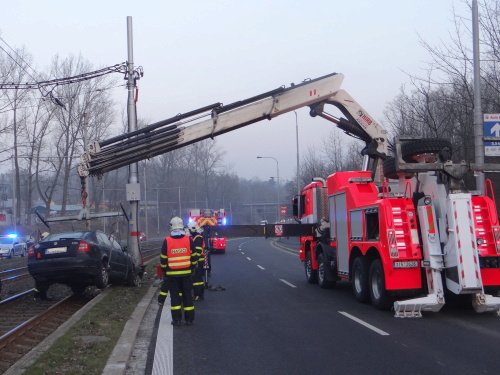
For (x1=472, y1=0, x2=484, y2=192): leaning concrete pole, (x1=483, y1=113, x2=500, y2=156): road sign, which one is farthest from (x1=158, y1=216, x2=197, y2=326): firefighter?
(x1=483, y1=113, x2=500, y2=156): road sign

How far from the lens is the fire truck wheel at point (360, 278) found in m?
12.8

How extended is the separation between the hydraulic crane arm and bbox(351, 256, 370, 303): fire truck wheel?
12.4ft

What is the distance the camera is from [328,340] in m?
9.04

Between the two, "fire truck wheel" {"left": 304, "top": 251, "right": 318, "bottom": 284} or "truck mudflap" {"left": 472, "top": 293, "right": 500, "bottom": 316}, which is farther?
"fire truck wheel" {"left": 304, "top": 251, "right": 318, "bottom": 284}

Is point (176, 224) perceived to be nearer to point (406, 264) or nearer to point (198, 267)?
point (198, 267)

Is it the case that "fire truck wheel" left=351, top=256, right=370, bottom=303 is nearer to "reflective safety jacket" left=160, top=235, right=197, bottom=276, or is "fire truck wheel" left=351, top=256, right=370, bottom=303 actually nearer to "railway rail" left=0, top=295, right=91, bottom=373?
"reflective safety jacket" left=160, top=235, right=197, bottom=276

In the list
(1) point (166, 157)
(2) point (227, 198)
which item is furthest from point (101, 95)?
(2) point (227, 198)

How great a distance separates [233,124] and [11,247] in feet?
98.9

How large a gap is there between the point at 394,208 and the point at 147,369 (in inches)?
237

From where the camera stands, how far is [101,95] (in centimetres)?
4769

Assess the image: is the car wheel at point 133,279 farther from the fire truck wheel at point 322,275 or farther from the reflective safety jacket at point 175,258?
the reflective safety jacket at point 175,258

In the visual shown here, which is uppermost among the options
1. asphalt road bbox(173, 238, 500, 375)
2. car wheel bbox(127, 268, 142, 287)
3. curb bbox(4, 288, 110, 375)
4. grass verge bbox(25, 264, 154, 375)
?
car wheel bbox(127, 268, 142, 287)

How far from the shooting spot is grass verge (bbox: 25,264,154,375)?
697 cm

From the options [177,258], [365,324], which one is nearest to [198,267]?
[177,258]
